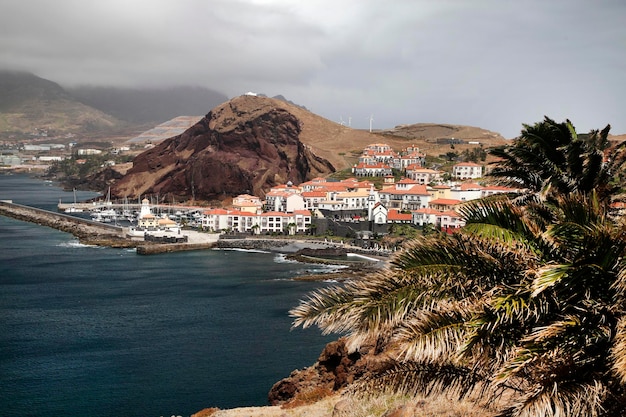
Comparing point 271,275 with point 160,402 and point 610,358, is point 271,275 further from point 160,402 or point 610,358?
point 610,358

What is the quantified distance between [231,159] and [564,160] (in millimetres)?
113590

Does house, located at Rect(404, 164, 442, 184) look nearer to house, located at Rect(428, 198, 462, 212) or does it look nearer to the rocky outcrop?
house, located at Rect(428, 198, 462, 212)

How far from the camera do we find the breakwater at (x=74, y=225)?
250 ft

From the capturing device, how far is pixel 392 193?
83500 mm

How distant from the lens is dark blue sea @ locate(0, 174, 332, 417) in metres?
25.9

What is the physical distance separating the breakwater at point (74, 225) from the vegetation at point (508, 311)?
70150mm

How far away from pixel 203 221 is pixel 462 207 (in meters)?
81.9

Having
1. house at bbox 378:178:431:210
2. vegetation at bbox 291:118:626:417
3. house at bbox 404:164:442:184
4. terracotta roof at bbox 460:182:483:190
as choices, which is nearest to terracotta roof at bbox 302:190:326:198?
house at bbox 378:178:431:210

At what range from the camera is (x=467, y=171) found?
311 ft

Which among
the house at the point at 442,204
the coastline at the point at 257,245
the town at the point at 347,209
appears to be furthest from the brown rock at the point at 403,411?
the house at the point at 442,204

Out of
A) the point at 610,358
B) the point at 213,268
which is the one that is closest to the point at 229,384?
the point at 610,358

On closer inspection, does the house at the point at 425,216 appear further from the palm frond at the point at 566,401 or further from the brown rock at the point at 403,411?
the palm frond at the point at 566,401

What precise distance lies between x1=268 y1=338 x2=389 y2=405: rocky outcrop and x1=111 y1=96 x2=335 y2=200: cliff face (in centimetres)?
9789

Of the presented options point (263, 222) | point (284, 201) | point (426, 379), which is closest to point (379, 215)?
point (263, 222)
